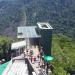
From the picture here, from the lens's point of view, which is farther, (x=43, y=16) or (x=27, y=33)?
(x=43, y=16)

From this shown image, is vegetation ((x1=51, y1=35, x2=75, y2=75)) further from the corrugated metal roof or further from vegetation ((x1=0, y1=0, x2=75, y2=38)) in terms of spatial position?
vegetation ((x1=0, y1=0, x2=75, y2=38))

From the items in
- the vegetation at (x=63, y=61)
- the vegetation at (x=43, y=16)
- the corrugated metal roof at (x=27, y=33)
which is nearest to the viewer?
the vegetation at (x=63, y=61)

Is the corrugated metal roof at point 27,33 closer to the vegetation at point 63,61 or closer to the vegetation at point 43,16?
the vegetation at point 63,61

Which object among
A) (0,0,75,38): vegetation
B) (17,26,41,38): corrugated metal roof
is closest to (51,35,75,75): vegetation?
(17,26,41,38): corrugated metal roof

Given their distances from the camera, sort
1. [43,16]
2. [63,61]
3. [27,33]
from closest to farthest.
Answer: [27,33]
[63,61]
[43,16]

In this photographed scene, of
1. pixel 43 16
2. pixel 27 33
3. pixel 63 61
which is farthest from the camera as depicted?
pixel 43 16

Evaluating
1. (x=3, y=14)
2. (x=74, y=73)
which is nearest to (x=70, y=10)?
(x=3, y=14)

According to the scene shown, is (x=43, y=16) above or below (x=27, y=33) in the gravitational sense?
below

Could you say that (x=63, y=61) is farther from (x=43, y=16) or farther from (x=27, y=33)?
(x=43, y=16)

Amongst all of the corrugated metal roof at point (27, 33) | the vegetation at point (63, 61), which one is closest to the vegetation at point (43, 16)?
the vegetation at point (63, 61)

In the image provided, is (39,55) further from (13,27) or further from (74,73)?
(13,27)

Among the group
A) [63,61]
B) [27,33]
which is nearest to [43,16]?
[63,61]
